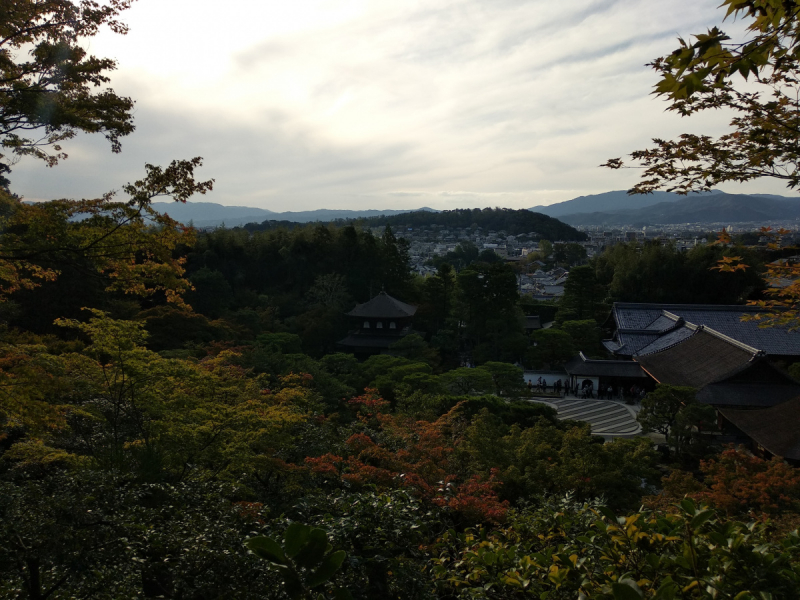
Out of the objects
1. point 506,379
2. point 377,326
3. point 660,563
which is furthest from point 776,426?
point 377,326

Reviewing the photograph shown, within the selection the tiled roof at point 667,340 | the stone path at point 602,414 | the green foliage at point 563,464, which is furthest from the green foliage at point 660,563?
the tiled roof at point 667,340

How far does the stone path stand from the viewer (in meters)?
17.3

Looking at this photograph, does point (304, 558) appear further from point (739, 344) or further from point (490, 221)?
point (490, 221)

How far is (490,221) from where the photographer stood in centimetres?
16050

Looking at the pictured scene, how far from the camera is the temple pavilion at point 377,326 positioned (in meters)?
25.3

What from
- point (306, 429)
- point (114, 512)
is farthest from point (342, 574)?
point (306, 429)

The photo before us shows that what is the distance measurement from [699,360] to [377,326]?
15.1 metres

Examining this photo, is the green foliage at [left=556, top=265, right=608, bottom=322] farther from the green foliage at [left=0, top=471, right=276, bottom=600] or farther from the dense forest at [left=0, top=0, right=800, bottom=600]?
the green foliage at [left=0, top=471, right=276, bottom=600]

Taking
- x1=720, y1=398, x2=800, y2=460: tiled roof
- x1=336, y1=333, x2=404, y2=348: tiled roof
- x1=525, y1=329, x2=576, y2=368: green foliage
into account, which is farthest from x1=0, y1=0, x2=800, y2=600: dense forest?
x1=525, y1=329, x2=576, y2=368: green foliage

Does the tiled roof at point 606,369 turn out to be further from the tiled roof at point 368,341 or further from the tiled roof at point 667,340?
the tiled roof at point 368,341

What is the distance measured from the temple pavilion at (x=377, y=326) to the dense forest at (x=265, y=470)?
5960 millimetres

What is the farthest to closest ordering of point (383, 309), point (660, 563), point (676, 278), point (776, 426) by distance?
1. point (676, 278)
2. point (383, 309)
3. point (776, 426)
4. point (660, 563)

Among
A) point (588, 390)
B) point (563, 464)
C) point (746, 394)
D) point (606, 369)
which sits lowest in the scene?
point (588, 390)

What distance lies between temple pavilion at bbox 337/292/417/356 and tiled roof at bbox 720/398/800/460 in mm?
15528
